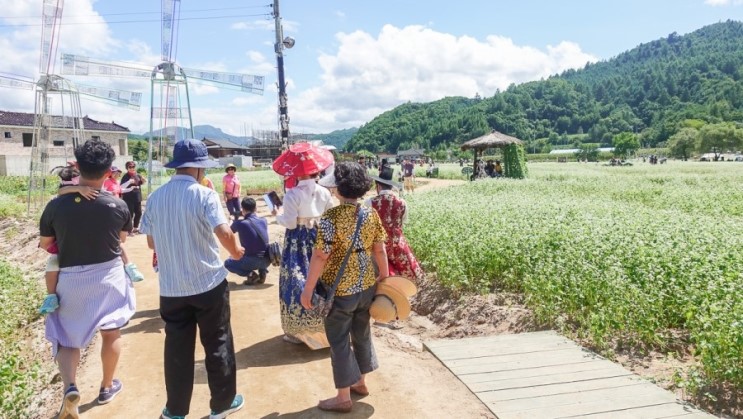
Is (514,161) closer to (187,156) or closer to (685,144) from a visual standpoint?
(187,156)

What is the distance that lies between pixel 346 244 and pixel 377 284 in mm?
493

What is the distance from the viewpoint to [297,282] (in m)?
4.57

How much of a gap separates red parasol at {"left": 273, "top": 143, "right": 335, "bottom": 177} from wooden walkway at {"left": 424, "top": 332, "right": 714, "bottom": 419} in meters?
2.17

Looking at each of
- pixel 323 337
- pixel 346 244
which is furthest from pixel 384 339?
pixel 346 244

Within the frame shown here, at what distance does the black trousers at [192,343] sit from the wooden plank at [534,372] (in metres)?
2.03

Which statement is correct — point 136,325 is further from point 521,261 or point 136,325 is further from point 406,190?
point 406,190

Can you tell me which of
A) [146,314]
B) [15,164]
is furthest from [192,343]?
[15,164]

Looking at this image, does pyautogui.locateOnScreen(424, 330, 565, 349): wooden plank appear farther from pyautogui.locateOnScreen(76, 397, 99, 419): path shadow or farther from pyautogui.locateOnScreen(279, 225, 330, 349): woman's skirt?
pyautogui.locateOnScreen(76, 397, 99, 419): path shadow


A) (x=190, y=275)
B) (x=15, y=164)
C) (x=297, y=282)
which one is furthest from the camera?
(x=15, y=164)

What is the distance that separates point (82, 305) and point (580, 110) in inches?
6989

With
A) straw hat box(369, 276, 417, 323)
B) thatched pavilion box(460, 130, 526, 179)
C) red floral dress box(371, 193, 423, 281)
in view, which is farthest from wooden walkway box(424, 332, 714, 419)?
thatched pavilion box(460, 130, 526, 179)

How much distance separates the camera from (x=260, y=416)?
3.84m

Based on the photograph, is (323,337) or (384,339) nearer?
(323,337)

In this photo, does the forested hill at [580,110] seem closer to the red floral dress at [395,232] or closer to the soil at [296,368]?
the soil at [296,368]
